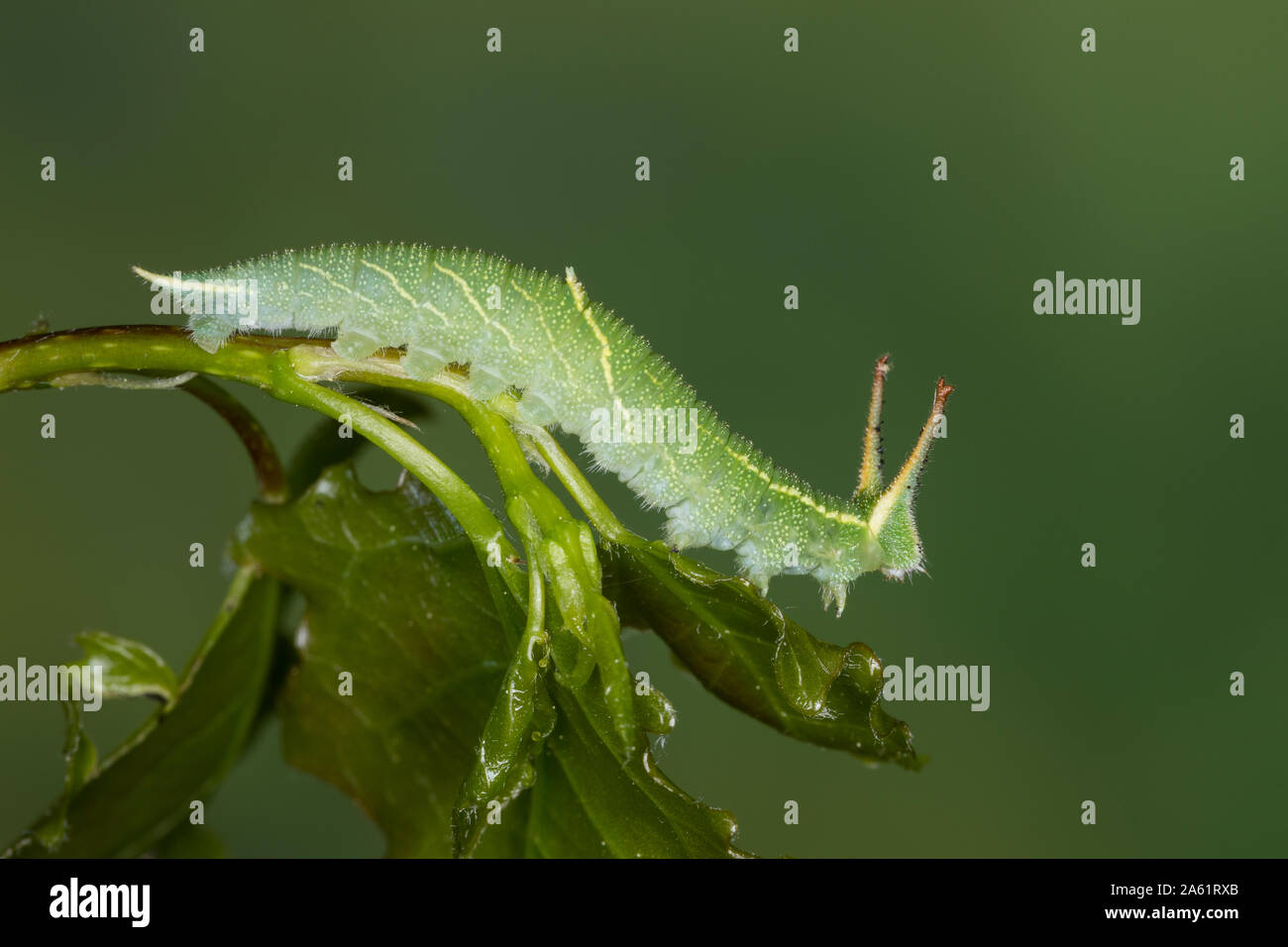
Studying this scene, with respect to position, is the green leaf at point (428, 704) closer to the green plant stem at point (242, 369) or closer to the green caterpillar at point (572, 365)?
the green plant stem at point (242, 369)

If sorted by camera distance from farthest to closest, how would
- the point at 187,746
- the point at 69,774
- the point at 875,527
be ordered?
the point at 875,527 → the point at 187,746 → the point at 69,774

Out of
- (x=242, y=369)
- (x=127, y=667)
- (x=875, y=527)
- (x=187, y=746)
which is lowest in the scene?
(x=187, y=746)

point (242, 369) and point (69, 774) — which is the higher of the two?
point (242, 369)

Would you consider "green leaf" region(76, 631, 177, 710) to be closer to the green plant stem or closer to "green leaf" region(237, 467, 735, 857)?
"green leaf" region(237, 467, 735, 857)

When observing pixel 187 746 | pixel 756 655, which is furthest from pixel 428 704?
pixel 756 655

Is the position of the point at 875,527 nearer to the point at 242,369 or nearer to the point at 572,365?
the point at 572,365

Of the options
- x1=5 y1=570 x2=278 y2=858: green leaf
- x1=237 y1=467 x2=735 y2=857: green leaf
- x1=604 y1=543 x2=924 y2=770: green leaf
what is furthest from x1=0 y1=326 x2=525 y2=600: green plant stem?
x1=5 y1=570 x2=278 y2=858: green leaf
